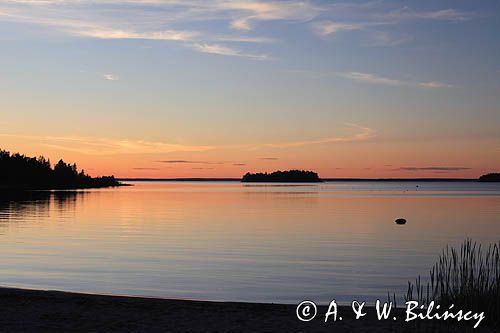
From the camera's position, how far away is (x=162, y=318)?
16.9m

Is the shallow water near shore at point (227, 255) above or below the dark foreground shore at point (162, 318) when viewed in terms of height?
below

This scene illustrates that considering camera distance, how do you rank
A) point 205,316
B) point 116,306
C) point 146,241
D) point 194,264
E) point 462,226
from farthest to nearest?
1. point 462,226
2. point 146,241
3. point 194,264
4. point 116,306
5. point 205,316

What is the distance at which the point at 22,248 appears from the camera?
1640 inches

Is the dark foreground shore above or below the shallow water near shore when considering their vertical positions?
Answer: above

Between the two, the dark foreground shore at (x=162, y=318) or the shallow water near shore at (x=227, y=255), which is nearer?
the dark foreground shore at (x=162, y=318)


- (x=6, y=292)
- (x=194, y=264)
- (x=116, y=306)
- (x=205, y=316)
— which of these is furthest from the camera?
(x=194, y=264)

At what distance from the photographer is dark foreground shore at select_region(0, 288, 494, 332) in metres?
15.6

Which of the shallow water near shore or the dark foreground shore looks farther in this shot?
the shallow water near shore

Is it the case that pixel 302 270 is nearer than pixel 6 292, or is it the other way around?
pixel 6 292

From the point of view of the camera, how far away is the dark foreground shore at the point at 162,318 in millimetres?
15625

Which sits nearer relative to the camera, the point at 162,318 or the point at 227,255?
the point at 162,318

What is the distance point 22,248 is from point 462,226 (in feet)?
153

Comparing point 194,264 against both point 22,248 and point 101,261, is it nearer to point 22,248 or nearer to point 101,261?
point 101,261

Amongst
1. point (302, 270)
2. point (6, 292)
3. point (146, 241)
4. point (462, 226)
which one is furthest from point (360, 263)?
point (462, 226)
